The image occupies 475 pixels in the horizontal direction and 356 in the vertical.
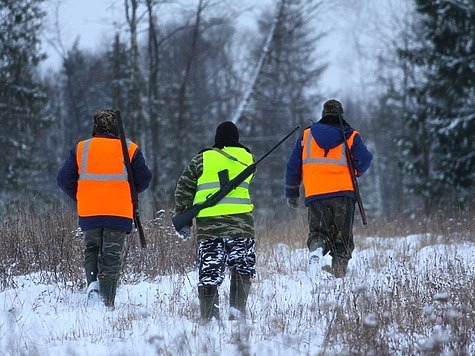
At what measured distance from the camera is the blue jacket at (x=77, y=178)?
6379 millimetres

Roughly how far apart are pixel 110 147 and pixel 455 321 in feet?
10.9

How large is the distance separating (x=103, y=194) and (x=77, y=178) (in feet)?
1.15

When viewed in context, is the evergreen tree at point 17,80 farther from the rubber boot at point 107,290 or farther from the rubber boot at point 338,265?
the rubber boot at point 107,290

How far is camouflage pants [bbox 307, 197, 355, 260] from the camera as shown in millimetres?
7617

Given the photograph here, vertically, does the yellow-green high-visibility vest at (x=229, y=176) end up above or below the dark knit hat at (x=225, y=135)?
below

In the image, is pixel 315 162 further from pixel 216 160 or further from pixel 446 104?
pixel 446 104

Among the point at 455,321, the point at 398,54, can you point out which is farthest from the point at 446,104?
the point at 455,321

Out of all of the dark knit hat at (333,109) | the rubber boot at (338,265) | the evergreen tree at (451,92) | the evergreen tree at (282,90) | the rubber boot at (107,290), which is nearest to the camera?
the rubber boot at (107,290)

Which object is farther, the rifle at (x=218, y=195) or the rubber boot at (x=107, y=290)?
the rubber boot at (x=107, y=290)

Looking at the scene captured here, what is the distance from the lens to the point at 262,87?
21.5 meters

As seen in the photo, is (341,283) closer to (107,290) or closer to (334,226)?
(334,226)

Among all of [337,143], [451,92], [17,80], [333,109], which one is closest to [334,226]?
[337,143]

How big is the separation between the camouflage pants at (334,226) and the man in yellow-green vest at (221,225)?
6.54ft

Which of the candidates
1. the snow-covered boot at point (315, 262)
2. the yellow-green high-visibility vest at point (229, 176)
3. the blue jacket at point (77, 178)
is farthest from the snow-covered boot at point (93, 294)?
the snow-covered boot at point (315, 262)
